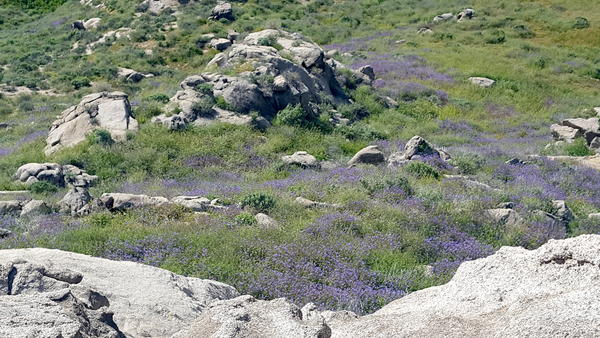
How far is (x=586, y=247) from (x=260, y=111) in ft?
49.2

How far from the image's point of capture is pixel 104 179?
47.2ft

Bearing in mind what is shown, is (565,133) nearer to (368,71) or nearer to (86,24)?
(368,71)

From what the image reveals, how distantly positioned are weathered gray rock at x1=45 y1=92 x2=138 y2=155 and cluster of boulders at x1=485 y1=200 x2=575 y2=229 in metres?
10.6

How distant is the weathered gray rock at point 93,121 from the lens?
16750 mm

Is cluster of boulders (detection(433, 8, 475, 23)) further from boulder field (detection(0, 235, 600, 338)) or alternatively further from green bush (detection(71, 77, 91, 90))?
boulder field (detection(0, 235, 600, 338))

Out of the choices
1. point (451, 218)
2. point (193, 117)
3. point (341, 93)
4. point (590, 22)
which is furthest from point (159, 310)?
point (590, 22)

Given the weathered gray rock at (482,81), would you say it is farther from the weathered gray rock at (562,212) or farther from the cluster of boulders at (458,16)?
the weathered gray rock at (562,212)

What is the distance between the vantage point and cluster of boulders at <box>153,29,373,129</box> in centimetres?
1794

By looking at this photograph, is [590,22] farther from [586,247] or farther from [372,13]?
[586,247]

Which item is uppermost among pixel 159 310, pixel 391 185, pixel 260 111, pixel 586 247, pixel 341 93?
pixel 586 247

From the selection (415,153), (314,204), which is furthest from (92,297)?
(415,153)

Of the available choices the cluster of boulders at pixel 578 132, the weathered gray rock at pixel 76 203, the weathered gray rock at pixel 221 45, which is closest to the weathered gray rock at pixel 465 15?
the weathered gray rock at pixel 221 45

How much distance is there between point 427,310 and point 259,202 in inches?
277

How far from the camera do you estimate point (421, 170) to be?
1416 centimetres
